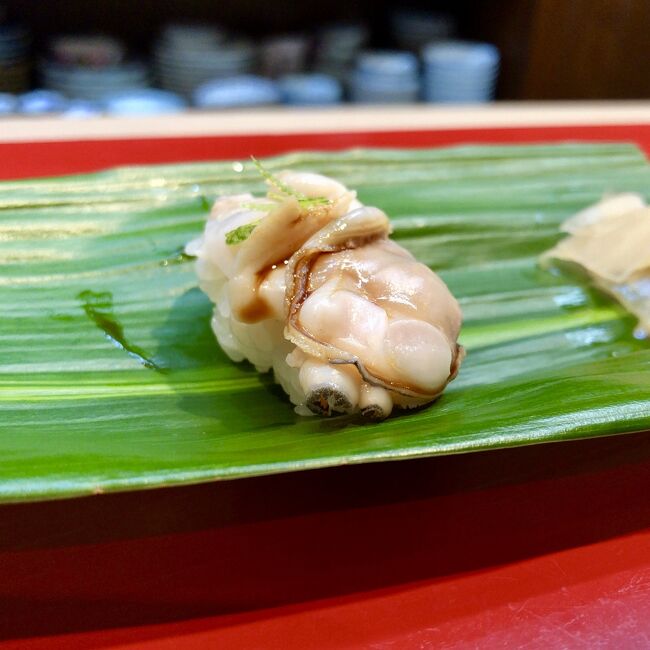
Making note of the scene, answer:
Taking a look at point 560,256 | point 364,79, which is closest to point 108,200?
point 560,256

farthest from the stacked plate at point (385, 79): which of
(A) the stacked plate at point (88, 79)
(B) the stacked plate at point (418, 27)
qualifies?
(A) the stacked plate at point (88, 79)

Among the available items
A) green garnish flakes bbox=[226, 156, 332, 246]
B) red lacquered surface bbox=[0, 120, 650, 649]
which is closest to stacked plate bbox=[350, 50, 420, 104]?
green garnish flakes bbox=[226, 156, 332, 246]

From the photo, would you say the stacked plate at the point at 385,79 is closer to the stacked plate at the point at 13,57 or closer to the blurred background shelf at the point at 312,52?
the blurred background shelf at the point at 312,52

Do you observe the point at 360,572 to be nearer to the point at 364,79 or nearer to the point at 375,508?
the point at 375,508

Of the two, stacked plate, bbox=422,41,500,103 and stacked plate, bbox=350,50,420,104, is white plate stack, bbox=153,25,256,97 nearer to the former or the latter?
stacked plate, bbox=350,50,420,104

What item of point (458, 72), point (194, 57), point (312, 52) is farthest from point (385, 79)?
point (194, 57)

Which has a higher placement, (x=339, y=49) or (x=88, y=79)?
(x=339, y=49)

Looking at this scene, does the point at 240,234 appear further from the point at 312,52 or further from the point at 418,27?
the point at 418,27

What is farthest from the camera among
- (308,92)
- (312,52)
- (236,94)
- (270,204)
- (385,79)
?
(312,52)
